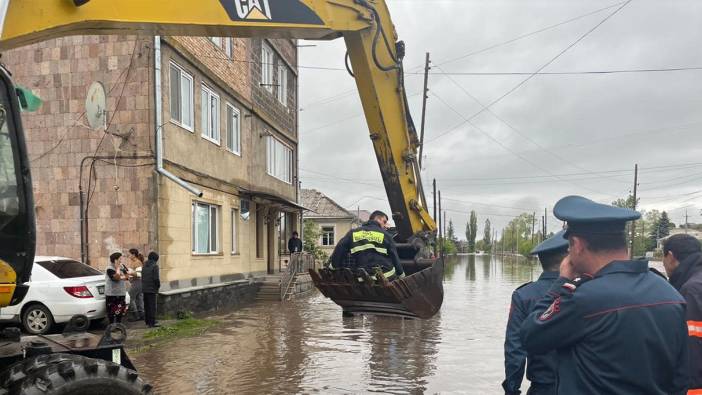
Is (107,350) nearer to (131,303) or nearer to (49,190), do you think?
(131,303)

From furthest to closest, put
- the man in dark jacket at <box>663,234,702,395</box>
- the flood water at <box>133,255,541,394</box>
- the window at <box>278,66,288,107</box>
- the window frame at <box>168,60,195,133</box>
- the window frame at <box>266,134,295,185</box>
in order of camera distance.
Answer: the window at <box>278,66,288,107</box> < the window frame at <box>266,134,295,185</box> < the window frame at <box>168,60,195,133</box> < the flood water at <box>133,255,541,394</box> < the man in dark jacket at <box>663,234,702,395</box>

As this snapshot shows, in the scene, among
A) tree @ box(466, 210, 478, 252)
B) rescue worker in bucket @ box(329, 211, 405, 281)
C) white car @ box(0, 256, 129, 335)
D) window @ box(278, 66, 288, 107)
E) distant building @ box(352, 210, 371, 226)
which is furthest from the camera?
tree @ box(466, 210, 478, 252)

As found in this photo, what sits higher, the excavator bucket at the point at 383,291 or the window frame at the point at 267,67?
the window frame at the point at 267,67

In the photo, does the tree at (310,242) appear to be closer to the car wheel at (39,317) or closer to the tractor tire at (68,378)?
the car wheel at (39,317)

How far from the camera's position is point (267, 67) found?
21078mm

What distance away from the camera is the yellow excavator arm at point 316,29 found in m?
4.33

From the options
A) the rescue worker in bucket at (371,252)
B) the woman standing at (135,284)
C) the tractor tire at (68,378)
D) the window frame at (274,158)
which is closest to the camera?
the tractor tire at (68,378)

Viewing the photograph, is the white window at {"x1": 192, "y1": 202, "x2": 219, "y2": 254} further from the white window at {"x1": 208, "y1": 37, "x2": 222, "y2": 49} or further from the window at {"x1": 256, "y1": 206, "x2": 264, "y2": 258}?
the white window at {"x1": 208, "y1": 37, "x2": 222, "y2": 49}

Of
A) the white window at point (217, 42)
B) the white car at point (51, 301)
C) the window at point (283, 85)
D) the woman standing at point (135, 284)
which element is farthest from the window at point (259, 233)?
the white car at point (51, 301)

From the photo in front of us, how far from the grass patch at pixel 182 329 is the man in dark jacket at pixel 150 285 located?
0.35 meters

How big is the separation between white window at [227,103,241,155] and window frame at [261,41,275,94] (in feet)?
8.95

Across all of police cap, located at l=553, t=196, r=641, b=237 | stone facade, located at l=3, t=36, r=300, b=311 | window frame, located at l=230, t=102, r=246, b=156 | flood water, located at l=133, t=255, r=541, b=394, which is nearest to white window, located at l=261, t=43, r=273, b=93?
window frame, located at l=230, t=102, r=246, b=156

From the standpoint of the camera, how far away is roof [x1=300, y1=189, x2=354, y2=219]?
150 ft

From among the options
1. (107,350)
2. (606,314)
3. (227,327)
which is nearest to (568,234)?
(606,314)
